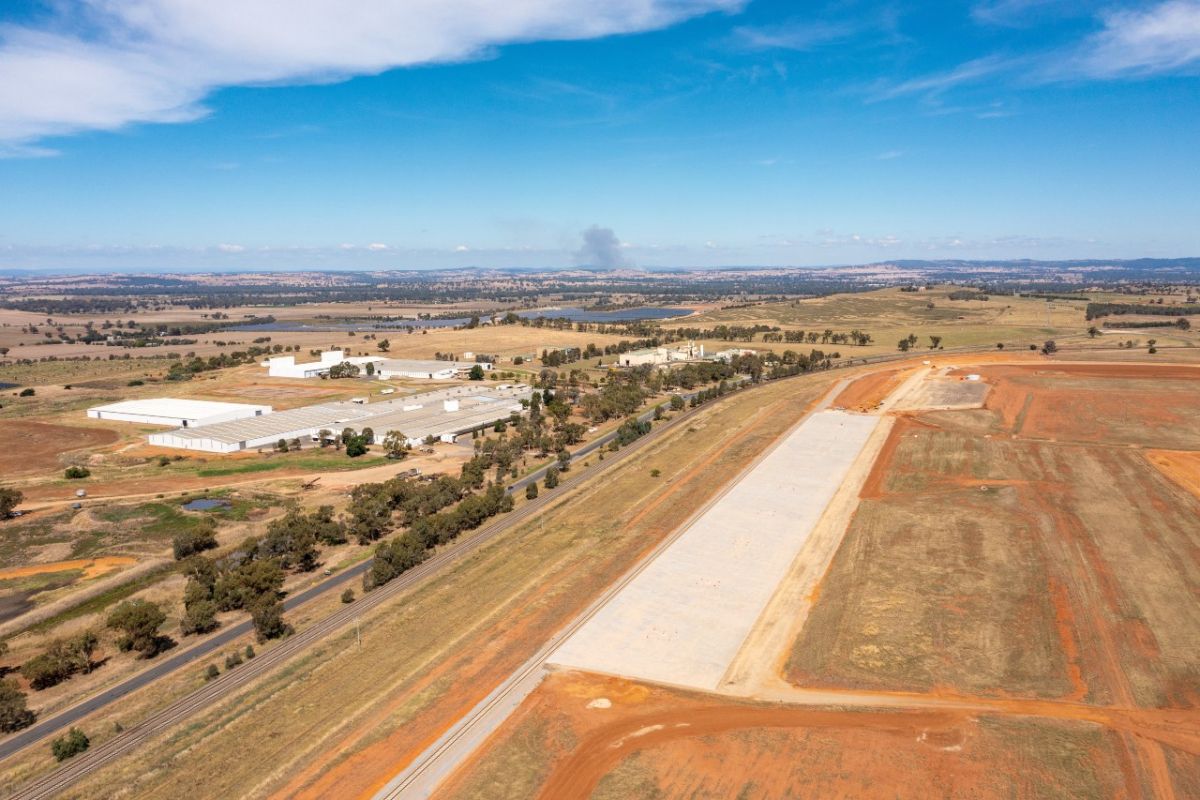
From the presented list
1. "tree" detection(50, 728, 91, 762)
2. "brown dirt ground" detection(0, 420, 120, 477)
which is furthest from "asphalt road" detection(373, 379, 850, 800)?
"brown dirt ground" detection(0, 420, 120, 477)

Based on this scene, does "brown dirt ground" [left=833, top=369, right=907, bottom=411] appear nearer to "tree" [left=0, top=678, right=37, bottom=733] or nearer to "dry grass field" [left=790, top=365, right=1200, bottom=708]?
"dry grass field" [left=790, top=365, right=1200, bottom=708]

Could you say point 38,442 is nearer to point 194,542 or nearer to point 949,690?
point 194,542

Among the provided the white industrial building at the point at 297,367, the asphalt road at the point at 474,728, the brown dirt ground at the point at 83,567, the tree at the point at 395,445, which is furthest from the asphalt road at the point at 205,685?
the white industrial building at the point at 297,367

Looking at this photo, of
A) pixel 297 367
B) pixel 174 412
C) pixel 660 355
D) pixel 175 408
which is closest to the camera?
pixel 174 412

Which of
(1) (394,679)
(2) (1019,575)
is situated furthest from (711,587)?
(1) (394,679)

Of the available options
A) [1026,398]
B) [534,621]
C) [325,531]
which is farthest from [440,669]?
[1026,398]

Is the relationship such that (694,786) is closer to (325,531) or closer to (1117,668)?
(1117,668)
